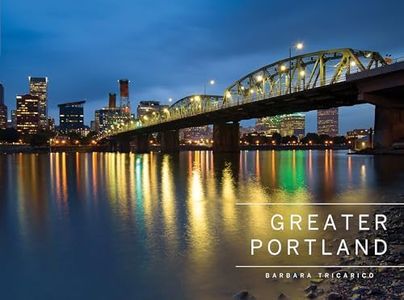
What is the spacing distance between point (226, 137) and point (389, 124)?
182ft

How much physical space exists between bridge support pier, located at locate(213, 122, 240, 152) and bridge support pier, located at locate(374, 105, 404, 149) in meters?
49.5

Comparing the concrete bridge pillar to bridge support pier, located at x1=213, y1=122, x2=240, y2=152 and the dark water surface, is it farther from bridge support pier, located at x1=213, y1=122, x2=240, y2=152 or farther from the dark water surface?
the dark water surface

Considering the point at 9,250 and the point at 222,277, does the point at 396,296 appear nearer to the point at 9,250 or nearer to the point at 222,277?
the point at 222,277

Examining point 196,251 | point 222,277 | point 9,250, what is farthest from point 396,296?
point 9,250

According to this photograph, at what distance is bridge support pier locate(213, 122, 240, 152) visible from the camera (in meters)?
118

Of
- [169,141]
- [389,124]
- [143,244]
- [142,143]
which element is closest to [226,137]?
[169,141]

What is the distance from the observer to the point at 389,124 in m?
69.3

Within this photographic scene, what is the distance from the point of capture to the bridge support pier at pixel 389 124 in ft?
226

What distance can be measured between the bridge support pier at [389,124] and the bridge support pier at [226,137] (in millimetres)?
49484

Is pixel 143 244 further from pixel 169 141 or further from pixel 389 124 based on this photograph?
pixel 169 141

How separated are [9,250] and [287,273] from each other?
354 inches

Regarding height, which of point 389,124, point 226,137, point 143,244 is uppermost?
point 389,124

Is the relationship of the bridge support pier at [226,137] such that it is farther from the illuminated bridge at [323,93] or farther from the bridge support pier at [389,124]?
the bridge support pier at [389,124]

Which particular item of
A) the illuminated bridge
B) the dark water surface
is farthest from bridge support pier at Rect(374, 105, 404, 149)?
the dark water surface
